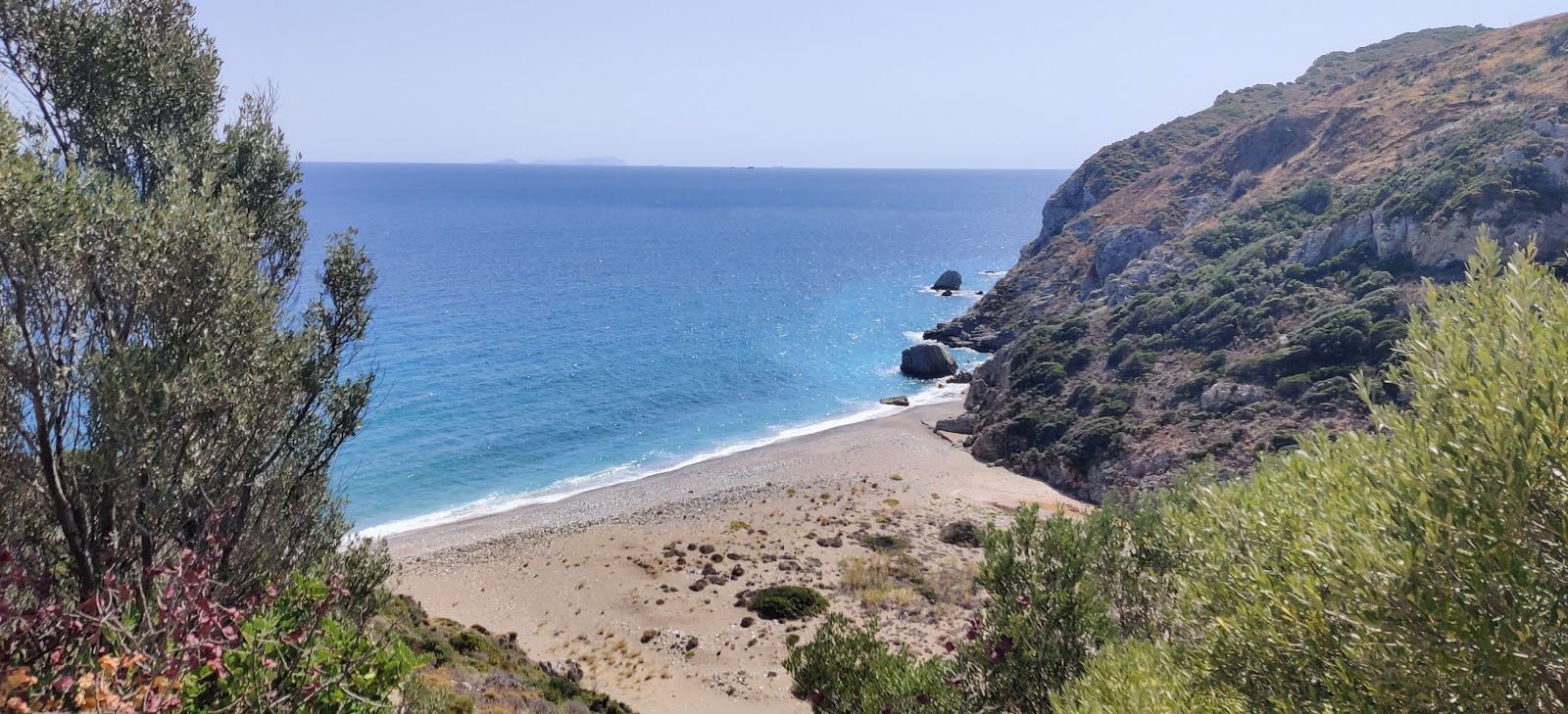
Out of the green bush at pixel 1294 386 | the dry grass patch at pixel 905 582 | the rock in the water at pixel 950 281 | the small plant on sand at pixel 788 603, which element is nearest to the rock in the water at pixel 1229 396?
the green bush at pixel 1294 386

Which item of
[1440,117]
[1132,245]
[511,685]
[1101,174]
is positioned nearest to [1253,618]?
[511,685]

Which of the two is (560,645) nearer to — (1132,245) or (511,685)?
(511,685)

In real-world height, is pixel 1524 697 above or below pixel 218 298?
below

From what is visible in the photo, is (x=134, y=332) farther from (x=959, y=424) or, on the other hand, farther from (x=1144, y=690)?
(x=959, y=424)

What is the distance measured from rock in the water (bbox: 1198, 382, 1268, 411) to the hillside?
8cm

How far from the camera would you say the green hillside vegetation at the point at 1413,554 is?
503 centimetres

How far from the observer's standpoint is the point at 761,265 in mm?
112562

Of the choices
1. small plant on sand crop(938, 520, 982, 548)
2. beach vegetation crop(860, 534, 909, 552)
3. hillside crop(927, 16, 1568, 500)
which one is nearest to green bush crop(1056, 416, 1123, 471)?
hillside crop(927, 16, 1568, 500)

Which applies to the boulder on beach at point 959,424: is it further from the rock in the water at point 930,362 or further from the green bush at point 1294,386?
the green bush at point 1294,386

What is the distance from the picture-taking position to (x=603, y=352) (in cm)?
6425

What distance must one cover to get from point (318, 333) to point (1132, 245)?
205ft

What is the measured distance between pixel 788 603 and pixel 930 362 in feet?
129

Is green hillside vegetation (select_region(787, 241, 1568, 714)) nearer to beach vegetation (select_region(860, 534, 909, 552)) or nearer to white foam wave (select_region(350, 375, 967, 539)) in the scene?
beach vegetation (select_region(860, 534, 909, 552))

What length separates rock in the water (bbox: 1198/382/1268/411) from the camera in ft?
122
